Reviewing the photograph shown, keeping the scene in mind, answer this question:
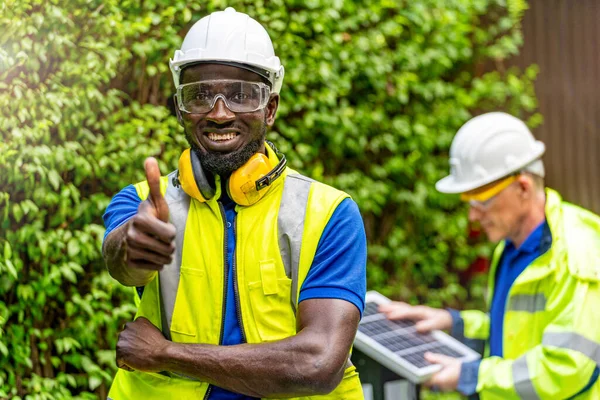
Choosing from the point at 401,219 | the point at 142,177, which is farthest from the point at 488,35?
the point at 142,177

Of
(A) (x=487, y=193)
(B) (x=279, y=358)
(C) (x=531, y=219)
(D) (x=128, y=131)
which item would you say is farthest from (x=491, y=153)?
(B) (x=279, y=358)

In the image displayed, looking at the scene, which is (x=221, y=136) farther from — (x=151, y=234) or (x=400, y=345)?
(x=400, y=345)

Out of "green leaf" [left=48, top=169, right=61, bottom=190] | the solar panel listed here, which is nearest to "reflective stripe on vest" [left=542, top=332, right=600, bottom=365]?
the solar panel

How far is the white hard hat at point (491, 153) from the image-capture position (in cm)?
362

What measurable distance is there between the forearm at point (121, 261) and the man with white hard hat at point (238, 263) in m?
0.02

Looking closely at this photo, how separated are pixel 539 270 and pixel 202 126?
169cm

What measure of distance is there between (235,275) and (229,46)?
25.5 inches

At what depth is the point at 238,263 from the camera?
7.43 feet

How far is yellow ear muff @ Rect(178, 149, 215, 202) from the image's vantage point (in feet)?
7.57

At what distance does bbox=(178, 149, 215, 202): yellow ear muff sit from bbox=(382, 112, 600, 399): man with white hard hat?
1348 mm

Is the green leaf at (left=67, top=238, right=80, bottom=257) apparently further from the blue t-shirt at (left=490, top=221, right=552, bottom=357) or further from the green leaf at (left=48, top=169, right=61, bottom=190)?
the blue t-shirt at (left=490, top=221, right=552, bottom=357)

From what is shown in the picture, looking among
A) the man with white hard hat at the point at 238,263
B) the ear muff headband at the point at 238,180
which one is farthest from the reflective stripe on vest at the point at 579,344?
the ear muff headband at the point at 238,180

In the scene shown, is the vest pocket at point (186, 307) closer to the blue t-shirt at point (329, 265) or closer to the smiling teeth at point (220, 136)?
the blue t-shirt at point (329, 265)

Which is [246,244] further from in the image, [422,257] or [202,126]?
[422,257]
